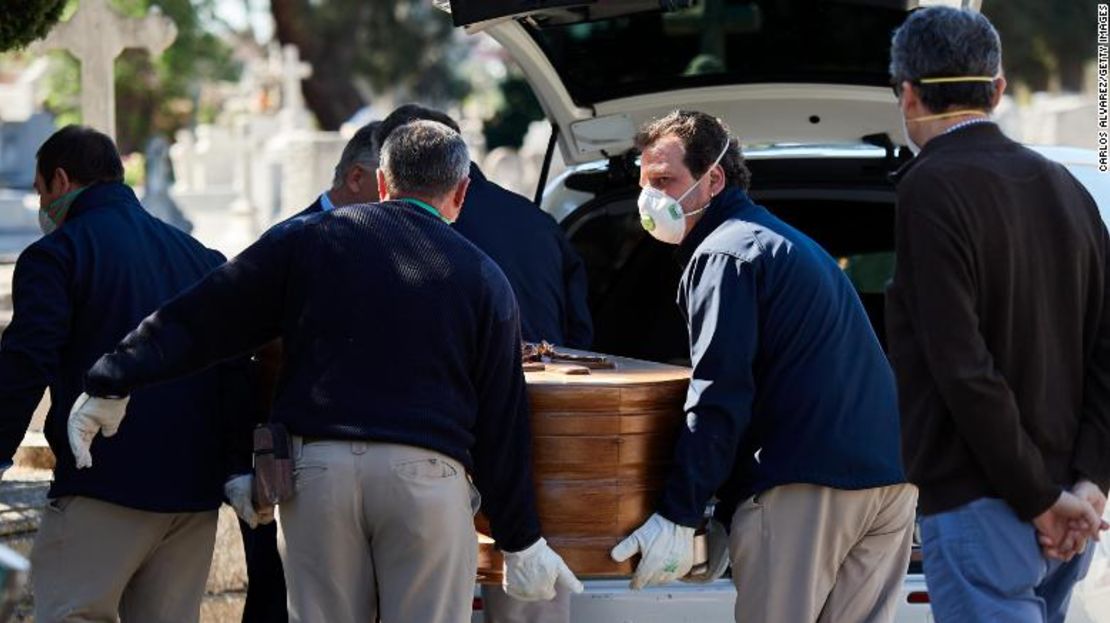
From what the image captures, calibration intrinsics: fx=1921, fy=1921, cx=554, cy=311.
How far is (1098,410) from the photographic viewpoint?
12.4ft

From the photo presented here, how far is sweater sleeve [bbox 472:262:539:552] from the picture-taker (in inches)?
163

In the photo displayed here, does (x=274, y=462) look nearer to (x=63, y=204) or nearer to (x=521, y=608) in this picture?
(x=521, y=608)

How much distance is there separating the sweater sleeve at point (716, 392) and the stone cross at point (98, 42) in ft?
18.4

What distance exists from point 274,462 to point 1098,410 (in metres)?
1.70

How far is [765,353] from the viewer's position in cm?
432

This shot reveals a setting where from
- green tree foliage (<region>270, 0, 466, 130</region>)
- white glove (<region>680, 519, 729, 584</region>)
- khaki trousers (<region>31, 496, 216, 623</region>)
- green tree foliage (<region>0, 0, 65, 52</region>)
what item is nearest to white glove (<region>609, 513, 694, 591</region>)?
white glove (<region>680, 519, 729, 584</region>)

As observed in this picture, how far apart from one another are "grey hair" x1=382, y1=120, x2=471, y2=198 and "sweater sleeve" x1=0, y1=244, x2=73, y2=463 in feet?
3.24

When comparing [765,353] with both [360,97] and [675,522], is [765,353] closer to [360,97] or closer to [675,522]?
[675,522]

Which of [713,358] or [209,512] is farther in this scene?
[209,512]

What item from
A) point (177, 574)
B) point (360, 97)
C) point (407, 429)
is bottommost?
point (360, 97)

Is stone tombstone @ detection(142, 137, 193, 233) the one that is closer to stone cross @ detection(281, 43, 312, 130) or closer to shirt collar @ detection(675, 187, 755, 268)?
stone cross @ detection(281, 43, 312, 130)

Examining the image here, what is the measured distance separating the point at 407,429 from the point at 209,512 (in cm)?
115

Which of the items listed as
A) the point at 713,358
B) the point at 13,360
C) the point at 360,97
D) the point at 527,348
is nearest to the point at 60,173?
the point at 13,360

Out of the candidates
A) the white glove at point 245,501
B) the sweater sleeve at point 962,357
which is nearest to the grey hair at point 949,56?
the sweater sleeve at point 962,357
